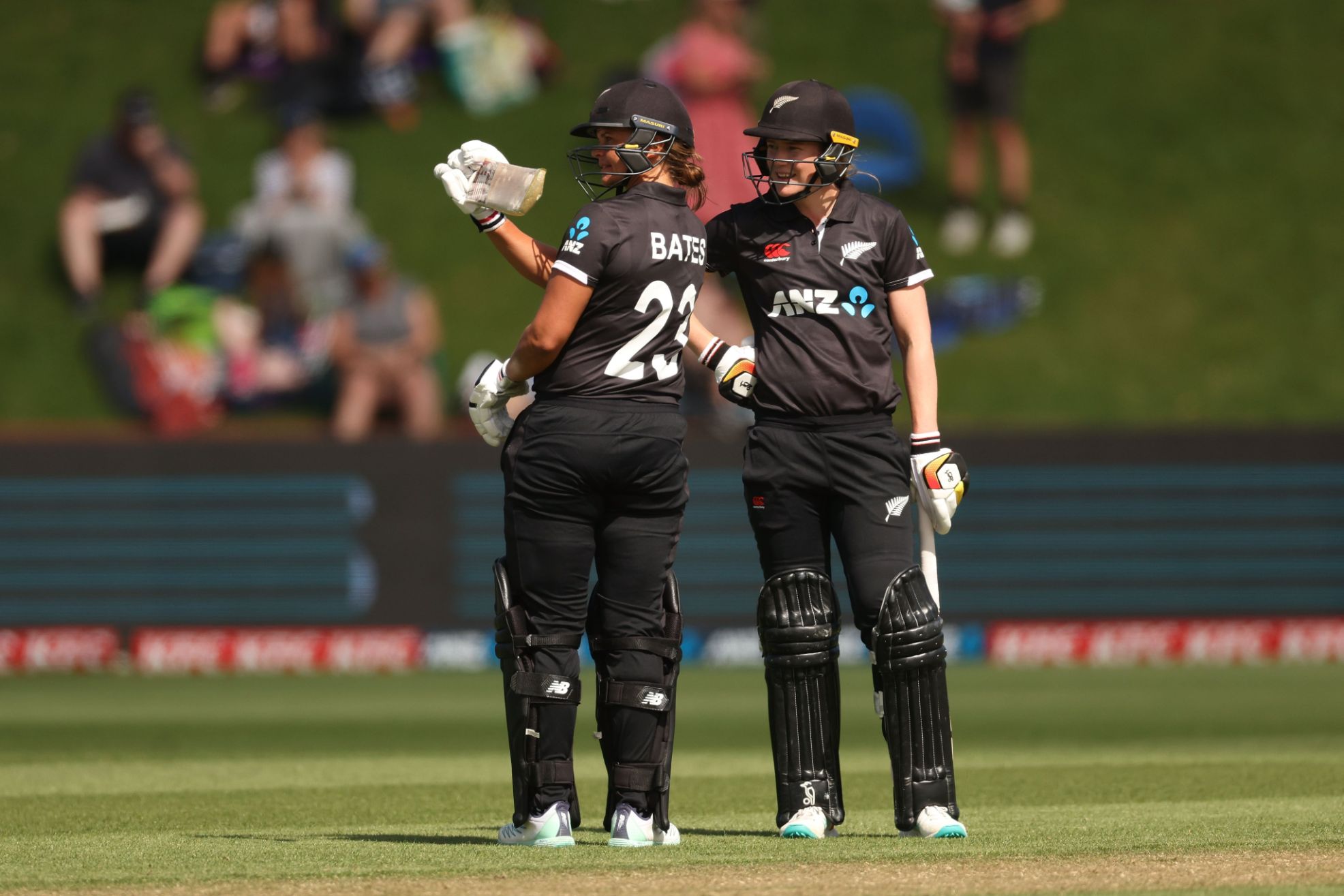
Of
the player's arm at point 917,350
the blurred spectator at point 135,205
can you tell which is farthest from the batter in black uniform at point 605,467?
the blurred spectator at point 135,205

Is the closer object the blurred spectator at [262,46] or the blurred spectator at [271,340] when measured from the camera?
the blurred spectator at [271,340]

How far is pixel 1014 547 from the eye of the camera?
15453 mm

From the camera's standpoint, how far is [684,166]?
5.65 metres

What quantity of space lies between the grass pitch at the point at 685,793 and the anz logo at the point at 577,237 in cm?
157

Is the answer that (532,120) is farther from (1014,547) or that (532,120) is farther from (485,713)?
(485,713)

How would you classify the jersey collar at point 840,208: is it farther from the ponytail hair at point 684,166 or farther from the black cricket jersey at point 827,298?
the ponytail hair at point 684,166

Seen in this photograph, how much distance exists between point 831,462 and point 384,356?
1118cm

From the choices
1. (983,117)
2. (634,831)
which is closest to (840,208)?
(634,831)

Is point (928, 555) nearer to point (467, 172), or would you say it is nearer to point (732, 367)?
point (732, 367)

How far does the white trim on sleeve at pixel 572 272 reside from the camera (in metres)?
5.37

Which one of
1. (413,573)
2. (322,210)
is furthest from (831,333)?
(322,210)

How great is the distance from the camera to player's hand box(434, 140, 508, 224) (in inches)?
217

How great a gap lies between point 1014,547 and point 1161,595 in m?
1.16

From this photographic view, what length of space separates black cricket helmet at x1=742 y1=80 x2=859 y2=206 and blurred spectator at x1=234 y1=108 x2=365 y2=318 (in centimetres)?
1131
